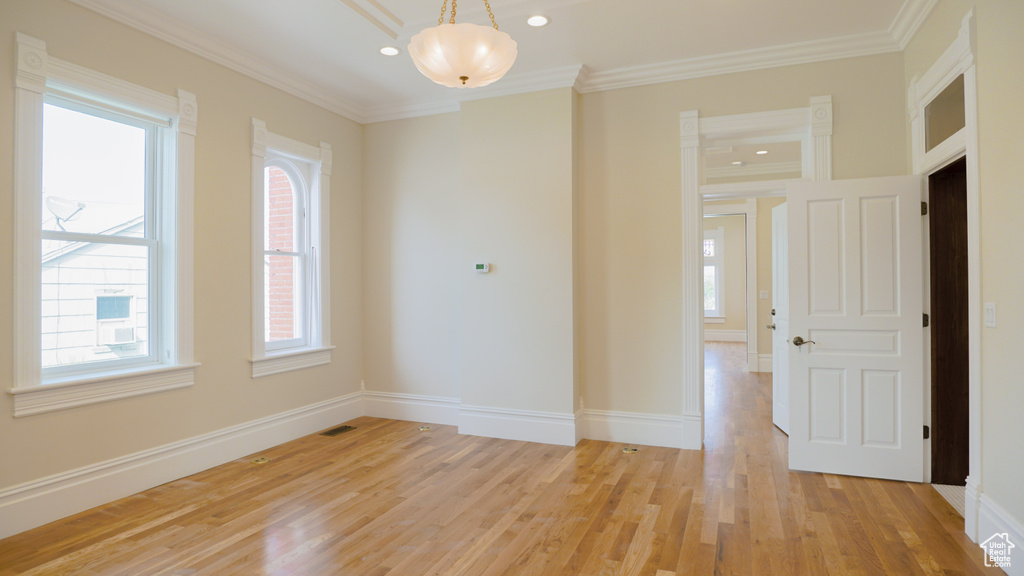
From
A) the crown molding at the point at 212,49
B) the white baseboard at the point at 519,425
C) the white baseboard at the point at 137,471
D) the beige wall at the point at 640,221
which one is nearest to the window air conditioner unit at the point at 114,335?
the white baseboard at the point at 137,471

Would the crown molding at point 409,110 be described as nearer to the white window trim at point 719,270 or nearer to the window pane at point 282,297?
the window pane at point 282,297

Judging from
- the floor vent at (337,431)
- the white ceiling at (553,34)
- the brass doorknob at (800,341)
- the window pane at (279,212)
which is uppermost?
the white ceiling at (553,34)

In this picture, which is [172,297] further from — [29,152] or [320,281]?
[320,281]

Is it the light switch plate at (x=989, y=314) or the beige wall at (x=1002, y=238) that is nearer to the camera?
the beige wall at (x=1002, y=238)

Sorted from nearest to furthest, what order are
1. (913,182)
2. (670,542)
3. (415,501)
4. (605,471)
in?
(670,542) < (415,501) < (913,182) < (605,471)

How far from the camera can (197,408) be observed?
404cm

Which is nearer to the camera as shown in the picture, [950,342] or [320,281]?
[950,342]

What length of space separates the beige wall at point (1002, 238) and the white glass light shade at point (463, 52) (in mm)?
2310

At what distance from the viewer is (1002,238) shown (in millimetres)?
2660

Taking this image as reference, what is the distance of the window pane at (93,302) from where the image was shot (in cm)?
332

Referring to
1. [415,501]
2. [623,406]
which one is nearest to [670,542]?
[415,501]

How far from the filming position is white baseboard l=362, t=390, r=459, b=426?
5430 millimetres

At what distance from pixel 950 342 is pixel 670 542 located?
7.94ft

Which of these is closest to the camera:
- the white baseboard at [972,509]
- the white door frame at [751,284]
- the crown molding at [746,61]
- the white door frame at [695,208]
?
the white baseboard at [972,509]
